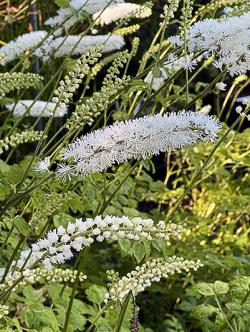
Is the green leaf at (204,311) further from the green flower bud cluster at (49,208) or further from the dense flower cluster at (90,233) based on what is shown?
the dense flower cluster at (90,233)

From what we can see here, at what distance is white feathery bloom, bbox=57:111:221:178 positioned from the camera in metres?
1.16

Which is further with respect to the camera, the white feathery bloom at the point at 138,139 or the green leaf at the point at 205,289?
the green leaf at the point at 205,289

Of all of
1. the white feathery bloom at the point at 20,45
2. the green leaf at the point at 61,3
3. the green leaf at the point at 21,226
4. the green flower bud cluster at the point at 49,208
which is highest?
the green leaf at the point at 61,3

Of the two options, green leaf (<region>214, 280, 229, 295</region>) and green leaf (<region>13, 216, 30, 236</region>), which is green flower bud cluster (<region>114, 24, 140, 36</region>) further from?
green leaf (<region>13, 216, 30, 236</region>)

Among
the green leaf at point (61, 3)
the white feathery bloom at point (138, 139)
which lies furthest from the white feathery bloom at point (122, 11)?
the white feathery bloom at point (138, 139)

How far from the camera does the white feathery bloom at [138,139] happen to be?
1157 millimetres

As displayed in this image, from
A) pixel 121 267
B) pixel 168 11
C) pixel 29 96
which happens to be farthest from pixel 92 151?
pixel 29 96

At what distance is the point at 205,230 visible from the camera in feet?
9.78

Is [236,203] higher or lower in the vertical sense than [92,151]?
lower

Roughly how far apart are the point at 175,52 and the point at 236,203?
1.38 m

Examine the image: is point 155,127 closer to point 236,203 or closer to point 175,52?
point 175,52

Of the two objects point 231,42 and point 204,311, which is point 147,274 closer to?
point 231,42

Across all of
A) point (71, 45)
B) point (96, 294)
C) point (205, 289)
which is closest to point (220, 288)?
point (205, 289)

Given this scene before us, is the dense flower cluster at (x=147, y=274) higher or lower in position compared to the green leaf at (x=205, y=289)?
higher
